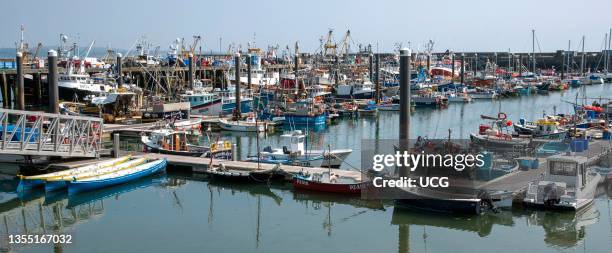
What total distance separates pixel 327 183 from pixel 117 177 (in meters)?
9.02

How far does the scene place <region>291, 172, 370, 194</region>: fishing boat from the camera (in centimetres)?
2570

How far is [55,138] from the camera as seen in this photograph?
29.5 metres

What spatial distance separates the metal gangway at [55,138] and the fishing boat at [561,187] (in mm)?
18955

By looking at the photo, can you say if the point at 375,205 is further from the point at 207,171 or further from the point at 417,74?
the point at 417,74

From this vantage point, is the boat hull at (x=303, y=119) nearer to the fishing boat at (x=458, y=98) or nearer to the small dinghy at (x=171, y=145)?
the small dinghy at (x=171, y=145)

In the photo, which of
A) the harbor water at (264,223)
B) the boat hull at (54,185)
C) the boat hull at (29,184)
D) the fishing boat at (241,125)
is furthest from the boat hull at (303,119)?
the boat hull at (29,184)

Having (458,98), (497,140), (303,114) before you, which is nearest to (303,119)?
(303,114)

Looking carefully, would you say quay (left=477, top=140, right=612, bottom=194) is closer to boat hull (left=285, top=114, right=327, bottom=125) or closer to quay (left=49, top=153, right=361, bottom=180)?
quay (left=49, top=153, right=361, bottom=180)

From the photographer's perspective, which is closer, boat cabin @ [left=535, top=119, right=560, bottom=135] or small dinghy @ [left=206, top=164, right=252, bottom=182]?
small dinghy @ [left=206, top=164, right=252, bottom=182]

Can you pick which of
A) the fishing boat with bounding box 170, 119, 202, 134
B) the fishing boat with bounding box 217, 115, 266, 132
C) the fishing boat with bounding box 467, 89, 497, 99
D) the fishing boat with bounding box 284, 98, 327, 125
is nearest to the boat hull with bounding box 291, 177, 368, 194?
the fishing boat with bounding box 170, 119, 202, 134

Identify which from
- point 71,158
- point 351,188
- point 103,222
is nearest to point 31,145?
point 71,158

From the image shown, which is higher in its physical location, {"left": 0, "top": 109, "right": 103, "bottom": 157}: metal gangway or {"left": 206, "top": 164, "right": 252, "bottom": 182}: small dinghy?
{"left": 0, "top": 109, "right": 103, "bottom": 157}: metal gangway

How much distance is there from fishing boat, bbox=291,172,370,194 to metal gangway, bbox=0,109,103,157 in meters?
10.3

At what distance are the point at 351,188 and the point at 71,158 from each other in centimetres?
1362
